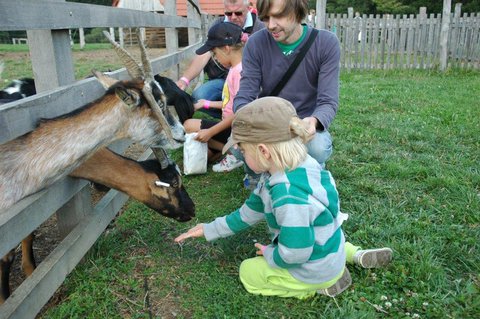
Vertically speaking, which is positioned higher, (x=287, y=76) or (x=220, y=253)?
(x=287, y=76)

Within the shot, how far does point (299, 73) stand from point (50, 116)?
1.78 meters

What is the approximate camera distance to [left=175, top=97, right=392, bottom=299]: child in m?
2.20

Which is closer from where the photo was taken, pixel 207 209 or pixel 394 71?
pixel 207 209

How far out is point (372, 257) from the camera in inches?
106

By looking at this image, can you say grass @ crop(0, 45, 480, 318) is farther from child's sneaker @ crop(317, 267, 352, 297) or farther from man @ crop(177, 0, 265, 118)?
man @ crop(177, 0, 265, 118)

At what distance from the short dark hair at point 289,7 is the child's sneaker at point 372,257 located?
1.58 meters

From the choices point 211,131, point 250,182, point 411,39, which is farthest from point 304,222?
point 411,39

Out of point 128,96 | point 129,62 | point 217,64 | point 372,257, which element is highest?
point 129,62

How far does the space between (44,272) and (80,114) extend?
0.87 m

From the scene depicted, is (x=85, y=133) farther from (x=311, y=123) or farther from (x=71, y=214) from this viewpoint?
(x=311, y=123)

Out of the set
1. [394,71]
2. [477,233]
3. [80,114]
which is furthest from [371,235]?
[394,71]

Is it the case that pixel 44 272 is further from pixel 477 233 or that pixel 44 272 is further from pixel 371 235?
pixel 477 233

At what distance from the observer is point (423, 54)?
12797 mm

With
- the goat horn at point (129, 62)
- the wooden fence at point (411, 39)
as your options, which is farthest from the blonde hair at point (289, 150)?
the wooden fence at point (411, 39)
